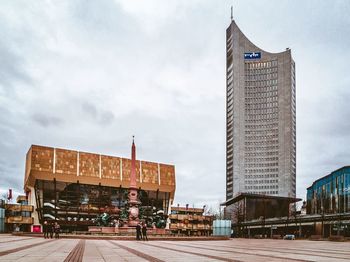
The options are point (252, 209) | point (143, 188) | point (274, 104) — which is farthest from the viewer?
point (274, 104)

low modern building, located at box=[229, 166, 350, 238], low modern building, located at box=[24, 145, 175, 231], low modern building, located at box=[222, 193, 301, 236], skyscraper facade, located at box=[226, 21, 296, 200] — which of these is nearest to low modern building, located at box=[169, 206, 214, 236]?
low modern building, located at box=[222, 193, 301, 236]

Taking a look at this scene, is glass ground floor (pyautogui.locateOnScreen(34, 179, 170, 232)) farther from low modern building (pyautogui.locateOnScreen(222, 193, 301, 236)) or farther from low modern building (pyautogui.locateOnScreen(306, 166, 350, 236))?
low modern building (pyautogui.locateOnScreen(306, 166, 350, 236))

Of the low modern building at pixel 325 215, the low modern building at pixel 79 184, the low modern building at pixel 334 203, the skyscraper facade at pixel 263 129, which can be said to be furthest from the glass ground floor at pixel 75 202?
the skyscraper facade at pixel 263 129

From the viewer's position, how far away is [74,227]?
347ft

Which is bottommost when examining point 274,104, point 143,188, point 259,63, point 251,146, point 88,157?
point 143,188

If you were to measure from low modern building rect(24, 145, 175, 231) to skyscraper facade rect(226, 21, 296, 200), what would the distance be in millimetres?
78346

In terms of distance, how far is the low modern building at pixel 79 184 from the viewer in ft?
327

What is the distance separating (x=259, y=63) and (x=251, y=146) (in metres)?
40.1

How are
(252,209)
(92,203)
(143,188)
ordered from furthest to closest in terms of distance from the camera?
(252,209), (143,188), (92,203)

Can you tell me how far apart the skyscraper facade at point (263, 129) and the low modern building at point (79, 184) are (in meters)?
78.3

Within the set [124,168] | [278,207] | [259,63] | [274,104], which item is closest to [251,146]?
[274,104]

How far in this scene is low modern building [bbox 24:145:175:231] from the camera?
9956 centimetres

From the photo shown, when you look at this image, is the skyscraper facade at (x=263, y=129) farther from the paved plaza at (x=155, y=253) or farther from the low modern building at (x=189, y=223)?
the paved plaza at (x=155, y=253)

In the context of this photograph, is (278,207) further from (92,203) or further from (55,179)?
(55,179)
